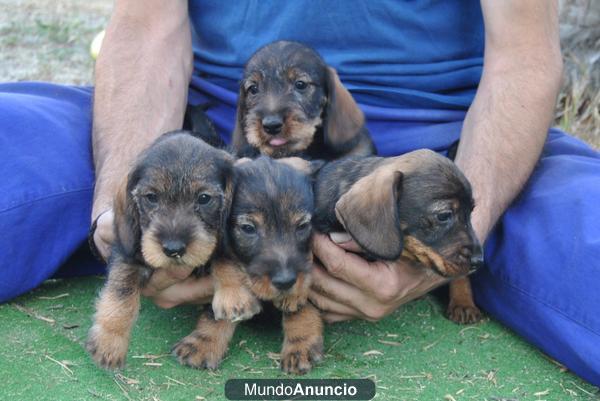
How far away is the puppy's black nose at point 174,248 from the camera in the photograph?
352cm

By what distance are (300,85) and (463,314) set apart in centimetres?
165

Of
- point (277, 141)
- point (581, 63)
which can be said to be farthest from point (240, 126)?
point (581, 63)

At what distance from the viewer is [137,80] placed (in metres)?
5.37

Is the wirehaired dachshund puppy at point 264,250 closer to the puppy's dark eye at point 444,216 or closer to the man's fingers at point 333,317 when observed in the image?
the man's fingers at point 333,317

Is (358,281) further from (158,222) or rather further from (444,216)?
(158,222)

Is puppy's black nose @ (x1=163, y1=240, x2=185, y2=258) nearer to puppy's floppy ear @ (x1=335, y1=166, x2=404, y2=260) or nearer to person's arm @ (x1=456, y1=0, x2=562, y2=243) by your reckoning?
puppy's floppy ear @ (x1=335, y1=166, x2=404, y2=260)

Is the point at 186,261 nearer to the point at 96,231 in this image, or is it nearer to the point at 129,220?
the point at 129,220

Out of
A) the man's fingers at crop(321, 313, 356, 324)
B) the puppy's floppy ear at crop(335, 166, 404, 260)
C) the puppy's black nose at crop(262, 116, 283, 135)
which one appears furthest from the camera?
the puppy's black nose at crop(262, 116, 283, 135)

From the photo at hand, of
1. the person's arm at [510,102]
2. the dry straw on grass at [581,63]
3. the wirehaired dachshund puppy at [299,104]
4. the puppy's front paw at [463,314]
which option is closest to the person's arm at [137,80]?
the wirehaired dachshund puppy at [299,104]

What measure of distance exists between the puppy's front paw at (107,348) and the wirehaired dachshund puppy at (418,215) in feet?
3.94

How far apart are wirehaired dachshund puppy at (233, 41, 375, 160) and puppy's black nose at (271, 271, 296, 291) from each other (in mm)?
1194

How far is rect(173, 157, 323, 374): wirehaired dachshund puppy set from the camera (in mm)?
3732

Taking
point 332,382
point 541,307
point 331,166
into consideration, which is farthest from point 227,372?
point 541,307

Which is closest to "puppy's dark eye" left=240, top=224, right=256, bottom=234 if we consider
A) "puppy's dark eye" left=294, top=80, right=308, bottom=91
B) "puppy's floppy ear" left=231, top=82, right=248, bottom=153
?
"puppy's floppy ear" left=231, top=82, right=248, bottom=153
